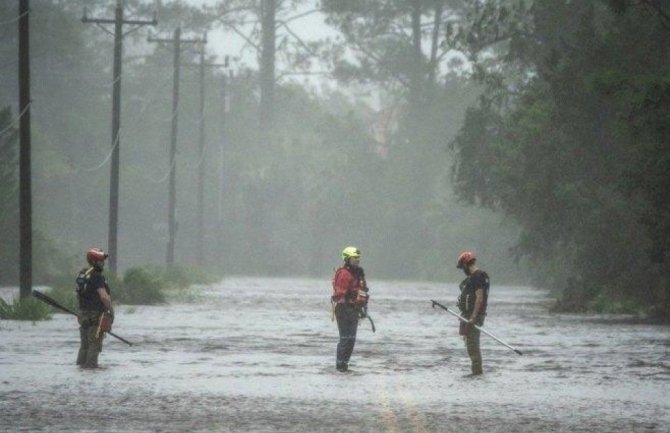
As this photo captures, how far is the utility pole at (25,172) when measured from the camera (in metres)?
36.1

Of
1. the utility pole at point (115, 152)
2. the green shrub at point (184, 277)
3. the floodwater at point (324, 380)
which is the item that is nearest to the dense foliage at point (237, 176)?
the green shrub at point (184, 277)

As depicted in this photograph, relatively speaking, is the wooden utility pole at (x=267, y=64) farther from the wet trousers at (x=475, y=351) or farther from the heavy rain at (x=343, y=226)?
the wet trousers at (x=475, y=351)

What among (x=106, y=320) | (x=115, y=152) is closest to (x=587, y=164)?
(x=115, y=152)

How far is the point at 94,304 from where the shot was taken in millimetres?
21031

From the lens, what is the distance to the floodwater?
15.1 m

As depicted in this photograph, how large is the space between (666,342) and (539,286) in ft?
144

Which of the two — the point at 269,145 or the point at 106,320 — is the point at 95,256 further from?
the point at 269,145

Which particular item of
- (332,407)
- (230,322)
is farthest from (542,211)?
(332,407)

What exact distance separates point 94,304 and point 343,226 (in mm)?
82176

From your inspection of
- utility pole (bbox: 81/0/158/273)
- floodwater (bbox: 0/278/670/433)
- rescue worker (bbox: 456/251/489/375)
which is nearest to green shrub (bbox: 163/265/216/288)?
utility pole (bbox: 81/0/158/273)

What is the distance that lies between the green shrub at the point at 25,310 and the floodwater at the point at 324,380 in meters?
0.62

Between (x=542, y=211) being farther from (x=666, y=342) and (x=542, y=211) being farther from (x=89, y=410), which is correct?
(x=89, y=410)

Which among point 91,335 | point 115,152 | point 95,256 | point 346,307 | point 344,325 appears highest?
point 115,152

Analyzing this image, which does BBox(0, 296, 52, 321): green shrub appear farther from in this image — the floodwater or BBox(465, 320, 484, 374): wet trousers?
BBox(465, 320, 484, 374): wet trousers
